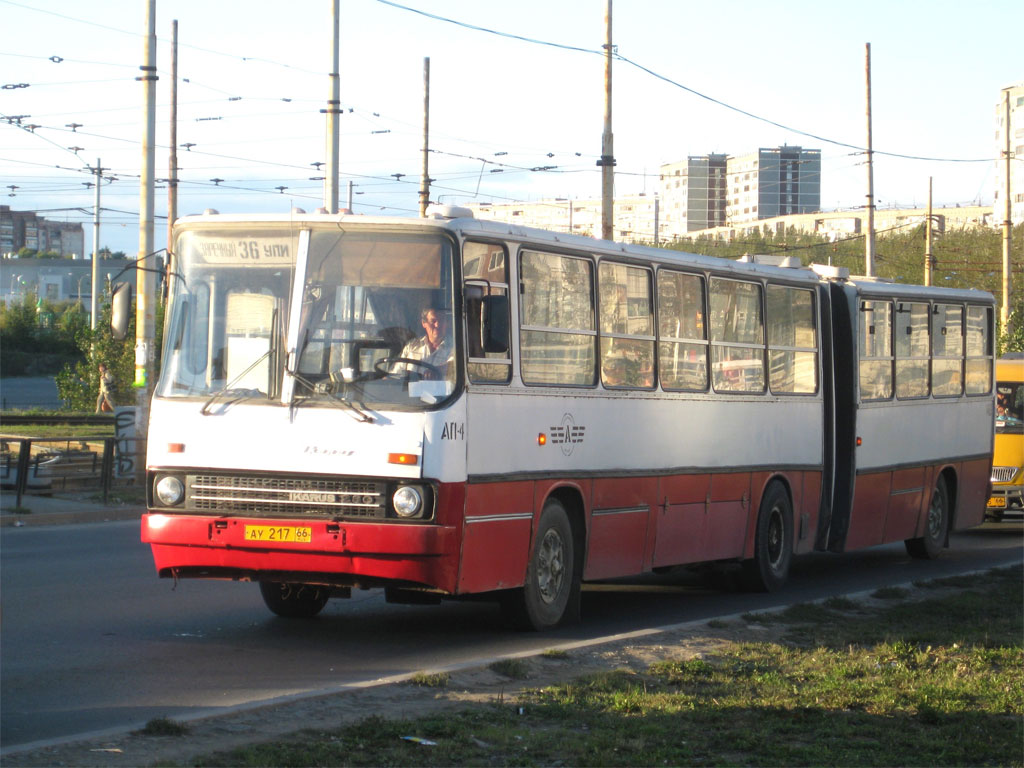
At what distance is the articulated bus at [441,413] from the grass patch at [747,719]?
1834 millimetres

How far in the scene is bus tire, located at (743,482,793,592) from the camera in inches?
575

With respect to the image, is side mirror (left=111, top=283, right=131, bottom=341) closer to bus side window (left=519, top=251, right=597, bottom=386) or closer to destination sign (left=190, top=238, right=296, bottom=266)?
destination sign (left=190, top=238, right=296, bottom=266)

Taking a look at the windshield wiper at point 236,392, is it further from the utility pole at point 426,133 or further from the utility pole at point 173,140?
the utility pole at point 426,133

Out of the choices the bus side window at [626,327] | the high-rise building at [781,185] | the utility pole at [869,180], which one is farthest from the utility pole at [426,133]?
the high-rise building at [781,185]

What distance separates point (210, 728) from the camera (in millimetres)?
6848

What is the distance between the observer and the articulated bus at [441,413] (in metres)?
9.68

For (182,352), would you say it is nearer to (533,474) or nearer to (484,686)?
(533,474)

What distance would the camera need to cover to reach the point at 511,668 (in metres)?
8.63

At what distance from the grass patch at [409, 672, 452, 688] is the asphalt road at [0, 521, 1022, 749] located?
59cm

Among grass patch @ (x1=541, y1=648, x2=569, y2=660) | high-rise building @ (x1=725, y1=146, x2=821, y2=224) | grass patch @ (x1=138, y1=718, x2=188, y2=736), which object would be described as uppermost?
high-rise building @ (x1=725, y1=146, x2=821, y2=224)

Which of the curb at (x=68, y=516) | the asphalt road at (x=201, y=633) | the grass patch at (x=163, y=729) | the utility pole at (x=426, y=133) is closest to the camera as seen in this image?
the grass patch at (x=163, y=729)

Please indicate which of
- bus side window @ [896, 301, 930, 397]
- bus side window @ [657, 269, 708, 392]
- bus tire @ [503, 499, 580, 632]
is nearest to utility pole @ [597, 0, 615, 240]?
bus side window @ [896, 301, 930, 397]

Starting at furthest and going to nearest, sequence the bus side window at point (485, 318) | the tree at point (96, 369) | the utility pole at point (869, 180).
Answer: the utility pole at point (869, 180) < the tree at point (96, 369) < the bus side window at point (485, 318)

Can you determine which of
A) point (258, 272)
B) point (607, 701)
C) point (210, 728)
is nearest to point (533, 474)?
point (258, 272)
